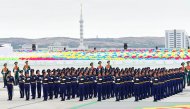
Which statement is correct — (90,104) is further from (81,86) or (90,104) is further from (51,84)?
→ (51,84)

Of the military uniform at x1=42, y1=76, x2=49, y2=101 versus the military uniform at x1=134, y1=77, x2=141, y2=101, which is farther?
the military uniform at x1=42, y1=76, x2=49, y2=101

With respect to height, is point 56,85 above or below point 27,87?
above

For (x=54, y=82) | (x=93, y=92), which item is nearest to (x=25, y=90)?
(x=54, y=82)

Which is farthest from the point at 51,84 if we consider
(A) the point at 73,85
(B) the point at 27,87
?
(B) the point at 27,87

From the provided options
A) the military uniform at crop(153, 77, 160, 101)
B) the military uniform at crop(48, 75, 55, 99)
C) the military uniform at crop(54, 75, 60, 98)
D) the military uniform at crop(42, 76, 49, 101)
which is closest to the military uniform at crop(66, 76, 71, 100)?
the military uniform at crop(54, 75, 60, 98)

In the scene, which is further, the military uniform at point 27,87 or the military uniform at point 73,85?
the military uniform at point 27,87

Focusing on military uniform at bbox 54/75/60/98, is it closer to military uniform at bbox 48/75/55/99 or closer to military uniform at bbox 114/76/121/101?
military uniform at bbox 48/75/55/99

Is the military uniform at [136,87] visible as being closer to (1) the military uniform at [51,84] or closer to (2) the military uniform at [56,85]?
(2) the military uniform at [56,85]

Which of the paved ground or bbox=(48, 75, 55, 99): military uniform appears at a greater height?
bbox=(48, 75, 55, 99): military uniform

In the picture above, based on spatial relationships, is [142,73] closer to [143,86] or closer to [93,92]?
[143,86]

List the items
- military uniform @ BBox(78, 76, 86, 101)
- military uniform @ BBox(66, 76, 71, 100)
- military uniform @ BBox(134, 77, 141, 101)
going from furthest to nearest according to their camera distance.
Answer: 1. military uniform @ BBox(66, 76, 71, 100)
2. military uniform @ BBox(78, 76, 86, 101)
3. military uniform @ BBox(134, 77, 141, 101)

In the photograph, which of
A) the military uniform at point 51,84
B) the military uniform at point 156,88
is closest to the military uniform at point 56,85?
the military uniform at point 51,84

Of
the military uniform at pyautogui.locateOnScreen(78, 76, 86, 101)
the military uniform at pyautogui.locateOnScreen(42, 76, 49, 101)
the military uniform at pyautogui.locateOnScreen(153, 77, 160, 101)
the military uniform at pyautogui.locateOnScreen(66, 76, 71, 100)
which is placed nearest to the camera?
the military uniform at pyautogui.locateOnScreen(153, 77, 160, 101)

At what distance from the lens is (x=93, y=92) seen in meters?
37.7
